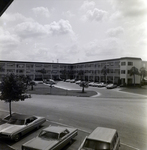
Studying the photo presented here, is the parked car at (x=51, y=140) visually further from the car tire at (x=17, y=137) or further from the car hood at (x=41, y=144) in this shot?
the car tire at (x=17, y=137)

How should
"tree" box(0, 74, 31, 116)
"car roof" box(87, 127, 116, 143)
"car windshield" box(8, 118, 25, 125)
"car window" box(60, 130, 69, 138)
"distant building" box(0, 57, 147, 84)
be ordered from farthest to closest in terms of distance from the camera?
1. "distant building" box(0, 57, 147, 84)
2. "tree" box(0, 74, 31, 116)
3. "car windshield" box(8, 118, 25, 125)
4. "car window" box(60, 130, 69, 138)
5. "car roof" box(87, 127, 116, 143)

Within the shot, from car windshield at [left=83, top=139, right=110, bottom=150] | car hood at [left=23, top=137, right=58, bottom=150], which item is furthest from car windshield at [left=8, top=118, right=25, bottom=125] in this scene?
car windshield at [left=83, top=139, right=110, bottom=150]

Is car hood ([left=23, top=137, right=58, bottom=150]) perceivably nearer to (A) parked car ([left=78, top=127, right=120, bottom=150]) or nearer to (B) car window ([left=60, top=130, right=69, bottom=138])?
(B) car window ([left=60, top=130, right=69, bottom=138])

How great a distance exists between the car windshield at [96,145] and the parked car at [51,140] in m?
1.27

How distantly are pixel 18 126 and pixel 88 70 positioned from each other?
4319cm

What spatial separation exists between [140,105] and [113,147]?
10.3 meters

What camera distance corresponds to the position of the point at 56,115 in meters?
12.6

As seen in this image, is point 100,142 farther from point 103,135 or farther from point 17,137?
point 17,137

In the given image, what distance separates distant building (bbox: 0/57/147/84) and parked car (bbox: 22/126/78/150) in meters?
16.6

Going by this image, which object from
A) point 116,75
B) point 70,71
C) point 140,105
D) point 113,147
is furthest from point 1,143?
point 70,71

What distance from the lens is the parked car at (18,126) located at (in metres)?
7.85

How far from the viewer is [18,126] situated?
859cm

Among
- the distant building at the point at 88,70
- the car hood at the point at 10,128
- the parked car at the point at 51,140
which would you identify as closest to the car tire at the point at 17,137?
the car hood at the point at 10,128

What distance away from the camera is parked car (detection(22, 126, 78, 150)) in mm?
6481
